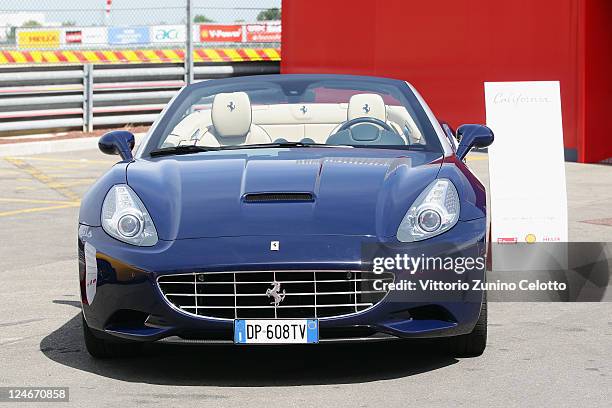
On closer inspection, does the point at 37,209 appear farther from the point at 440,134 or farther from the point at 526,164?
the point at 440,134

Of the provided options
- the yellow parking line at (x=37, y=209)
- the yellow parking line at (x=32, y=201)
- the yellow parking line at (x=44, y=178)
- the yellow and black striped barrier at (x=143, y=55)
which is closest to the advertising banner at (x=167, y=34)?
the yellow and black striped barrier at (x=143, y=55)

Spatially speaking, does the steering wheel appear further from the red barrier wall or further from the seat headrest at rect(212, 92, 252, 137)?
the red barrier wall

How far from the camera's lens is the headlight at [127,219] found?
5828mm

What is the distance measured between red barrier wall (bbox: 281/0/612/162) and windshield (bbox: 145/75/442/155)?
9644 mm

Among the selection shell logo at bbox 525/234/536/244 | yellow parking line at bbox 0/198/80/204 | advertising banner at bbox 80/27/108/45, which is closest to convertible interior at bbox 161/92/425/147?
shell logo at bbox 525/234/536/244

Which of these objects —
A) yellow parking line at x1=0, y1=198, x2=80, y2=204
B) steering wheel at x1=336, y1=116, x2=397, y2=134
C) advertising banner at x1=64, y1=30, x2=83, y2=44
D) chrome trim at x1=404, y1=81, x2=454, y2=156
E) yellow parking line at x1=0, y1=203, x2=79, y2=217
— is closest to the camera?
chrome trim at x1=404, y1=81, x2=454, y2=156

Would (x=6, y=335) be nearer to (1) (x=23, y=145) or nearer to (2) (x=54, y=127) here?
(1) (x=23, y=145)

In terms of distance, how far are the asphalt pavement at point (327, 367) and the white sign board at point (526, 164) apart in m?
1.12

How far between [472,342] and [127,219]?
1715mm

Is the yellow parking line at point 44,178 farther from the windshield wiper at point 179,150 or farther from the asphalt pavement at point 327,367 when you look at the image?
the windshield wiper at point 179,150

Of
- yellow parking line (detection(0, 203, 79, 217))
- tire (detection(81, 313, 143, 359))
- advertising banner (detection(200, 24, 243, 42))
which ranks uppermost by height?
A: advertising banner (detection(200, 24, 243, 42))

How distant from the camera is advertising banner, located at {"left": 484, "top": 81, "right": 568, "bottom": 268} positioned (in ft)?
28.6

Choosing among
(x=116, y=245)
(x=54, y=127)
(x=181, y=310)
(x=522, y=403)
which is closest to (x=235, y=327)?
(x=181, y=310)

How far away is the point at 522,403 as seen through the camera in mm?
5312
